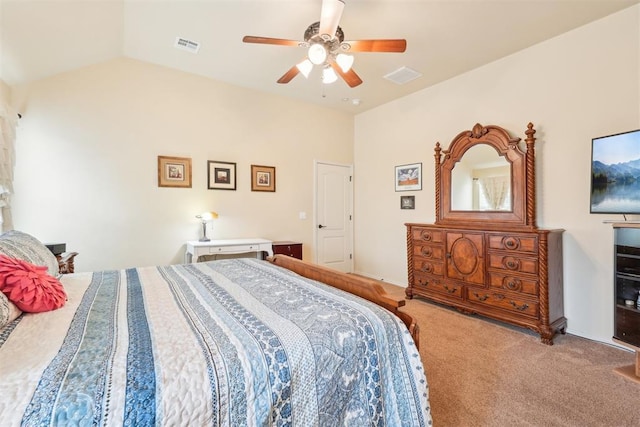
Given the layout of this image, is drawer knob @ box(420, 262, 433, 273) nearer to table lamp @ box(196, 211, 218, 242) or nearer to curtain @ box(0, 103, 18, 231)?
table lamp @ box(196, 211, 218, 242)

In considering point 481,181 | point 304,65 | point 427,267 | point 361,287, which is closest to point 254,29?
point 304,65

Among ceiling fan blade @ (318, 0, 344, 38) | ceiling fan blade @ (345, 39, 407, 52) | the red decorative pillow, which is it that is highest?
ceiling fan blade @ (318, 0, 344, 38)

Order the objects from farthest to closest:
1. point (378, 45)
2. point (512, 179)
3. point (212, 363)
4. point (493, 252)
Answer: point (512, 179) → point (493, 252) → point (378, 45) → point (212, 363)

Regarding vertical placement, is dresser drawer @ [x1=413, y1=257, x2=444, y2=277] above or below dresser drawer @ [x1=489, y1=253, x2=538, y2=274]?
below

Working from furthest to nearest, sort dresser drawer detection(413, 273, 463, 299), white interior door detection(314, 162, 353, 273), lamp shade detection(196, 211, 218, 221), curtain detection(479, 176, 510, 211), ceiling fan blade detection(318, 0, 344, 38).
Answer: white interior door detection(314, 162, 353, 273), lamp shade detection(196, 211, 218, 221), dresser drawer detection(413, 273, 463, 299), curtain detection(479, 176, 510, 211), ceiling fan blade detection(318, 0, 344, 38)

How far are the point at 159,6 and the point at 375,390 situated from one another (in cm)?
335

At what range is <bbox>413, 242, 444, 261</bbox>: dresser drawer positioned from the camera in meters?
3.62

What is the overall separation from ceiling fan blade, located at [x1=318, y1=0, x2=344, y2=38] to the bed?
1.85m

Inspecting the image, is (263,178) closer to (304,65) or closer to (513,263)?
(304,65)

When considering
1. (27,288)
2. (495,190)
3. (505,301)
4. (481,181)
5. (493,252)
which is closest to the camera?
(27,288)

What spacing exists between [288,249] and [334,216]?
4.20ft

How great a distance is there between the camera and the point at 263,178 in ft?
14.9

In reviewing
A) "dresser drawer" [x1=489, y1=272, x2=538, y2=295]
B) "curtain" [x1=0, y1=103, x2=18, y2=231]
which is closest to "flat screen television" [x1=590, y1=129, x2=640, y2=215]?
"dresser drawer" [x1=489, y1=272, x2=538, y2=295]

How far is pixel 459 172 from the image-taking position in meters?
3.72
